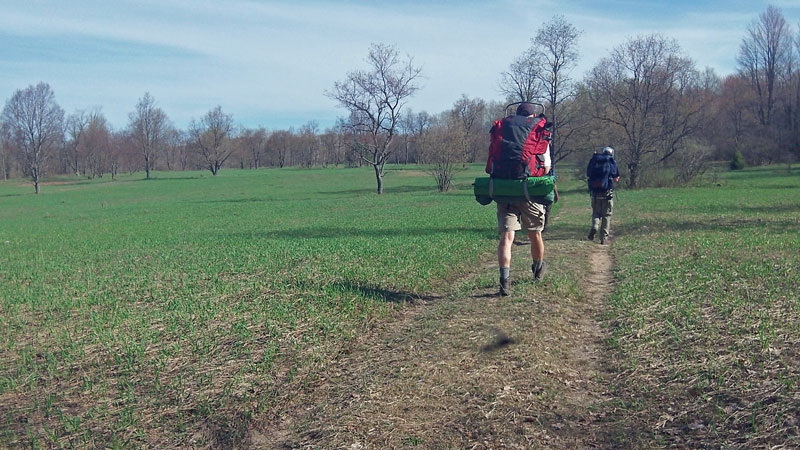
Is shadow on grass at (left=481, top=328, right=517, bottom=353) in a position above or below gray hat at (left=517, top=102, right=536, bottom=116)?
below

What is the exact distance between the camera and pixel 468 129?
49906mm

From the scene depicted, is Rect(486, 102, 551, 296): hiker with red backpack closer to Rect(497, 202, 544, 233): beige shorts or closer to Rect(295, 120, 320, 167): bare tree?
Rect(497, 202, 544, 233): beige shorts

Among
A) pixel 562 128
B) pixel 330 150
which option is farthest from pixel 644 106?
pixel 330 150

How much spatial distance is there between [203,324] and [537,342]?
11.6ft

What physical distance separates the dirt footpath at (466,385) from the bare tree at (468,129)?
130 feet

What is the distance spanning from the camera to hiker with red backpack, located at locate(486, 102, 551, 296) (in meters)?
Result: 6.75

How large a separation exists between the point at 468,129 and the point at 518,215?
43.7 m

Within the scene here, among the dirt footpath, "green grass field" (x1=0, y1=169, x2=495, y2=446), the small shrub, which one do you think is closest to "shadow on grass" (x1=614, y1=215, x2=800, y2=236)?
"green grass field" (x1=0, y1=169, x2=495, y2=446)

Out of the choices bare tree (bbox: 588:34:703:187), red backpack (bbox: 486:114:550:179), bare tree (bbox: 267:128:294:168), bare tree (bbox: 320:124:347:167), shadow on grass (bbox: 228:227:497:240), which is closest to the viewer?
red backpack (bbox: 486:114:550:179)

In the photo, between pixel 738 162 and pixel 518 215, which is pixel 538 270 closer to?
pixel 518 215

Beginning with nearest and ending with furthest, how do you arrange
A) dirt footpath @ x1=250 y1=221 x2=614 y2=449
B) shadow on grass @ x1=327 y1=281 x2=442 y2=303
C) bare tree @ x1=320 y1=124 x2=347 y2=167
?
1. dirt footpath @ x1=250 y1=221 x2=614 y2=449
2. shadow on grass @ x1=327 y1=281 x2=442 y2=303
3. bare tree @ x1=320 y1=124 x2=347 y2=167

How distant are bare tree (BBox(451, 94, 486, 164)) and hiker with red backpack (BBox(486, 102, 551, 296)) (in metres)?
39.0

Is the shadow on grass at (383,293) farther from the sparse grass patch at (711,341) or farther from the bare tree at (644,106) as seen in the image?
the bare tree at (644,106)

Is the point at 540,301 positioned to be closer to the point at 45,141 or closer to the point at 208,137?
the point at 45,141
